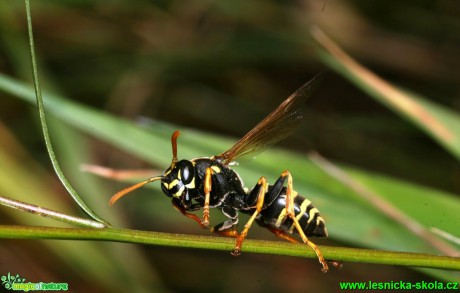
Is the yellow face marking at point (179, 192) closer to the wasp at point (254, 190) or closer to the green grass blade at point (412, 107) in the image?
the wasp at point (254, 190)

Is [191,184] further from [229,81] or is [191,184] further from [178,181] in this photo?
[229,81]

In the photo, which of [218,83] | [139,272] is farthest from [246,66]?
[139,272]

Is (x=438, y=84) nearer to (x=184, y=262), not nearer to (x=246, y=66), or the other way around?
(x=246, y=66)

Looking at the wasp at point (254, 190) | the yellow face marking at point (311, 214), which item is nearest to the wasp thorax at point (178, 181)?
the wasp at point (254, 190)

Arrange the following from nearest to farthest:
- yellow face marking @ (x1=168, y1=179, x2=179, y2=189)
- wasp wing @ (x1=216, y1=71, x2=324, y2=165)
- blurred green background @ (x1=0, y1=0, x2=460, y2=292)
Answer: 1. yellow face marking @ (x1=168, y1=179, x2=179, y2=189)
2. wasp wing @ (x1=216, y1=71, x2=324, y2=165)
3. blurred green background @ (x1=0, y1=0, x2=460, y2=292)

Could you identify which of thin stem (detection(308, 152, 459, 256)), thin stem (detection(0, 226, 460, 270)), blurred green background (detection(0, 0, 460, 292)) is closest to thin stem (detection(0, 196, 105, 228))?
thin stem (detection(0, 226, 460, 270))

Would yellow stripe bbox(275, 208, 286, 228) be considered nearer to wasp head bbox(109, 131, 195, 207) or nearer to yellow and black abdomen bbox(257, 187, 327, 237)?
yellow and black abdomen bbox(257, 187, 327, 237)
